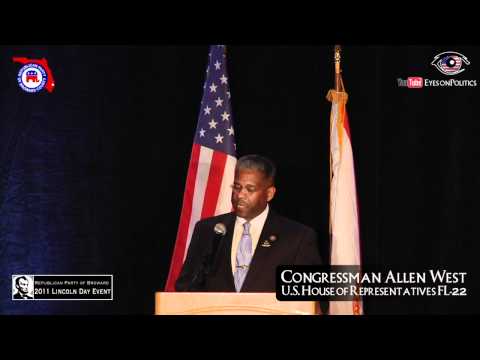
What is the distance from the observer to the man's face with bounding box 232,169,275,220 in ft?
25.3

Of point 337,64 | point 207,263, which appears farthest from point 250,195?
point 337,64

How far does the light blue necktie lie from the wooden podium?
153 millimetres

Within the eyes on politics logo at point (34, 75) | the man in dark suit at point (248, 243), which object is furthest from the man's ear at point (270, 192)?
the eyes on politics logo at point (34, 75)

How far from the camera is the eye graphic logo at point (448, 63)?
7.72m

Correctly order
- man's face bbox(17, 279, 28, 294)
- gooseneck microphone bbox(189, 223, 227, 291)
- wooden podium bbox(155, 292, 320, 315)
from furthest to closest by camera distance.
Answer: man's face bbox(17, 279, 28, 294)
gooseneck microphone bbox(189, 223, 227, 291)
wooden podium bbox(155, 292, 320, 315)

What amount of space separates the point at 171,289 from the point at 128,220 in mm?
606

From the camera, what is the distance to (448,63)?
7727 mm

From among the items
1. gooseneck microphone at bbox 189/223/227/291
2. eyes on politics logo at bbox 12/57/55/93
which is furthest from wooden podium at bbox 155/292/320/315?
eyes on politics logo at bbox 12/57/55/93

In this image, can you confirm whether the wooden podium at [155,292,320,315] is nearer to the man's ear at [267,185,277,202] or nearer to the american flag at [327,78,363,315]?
the american flag at [327,78,363,315]

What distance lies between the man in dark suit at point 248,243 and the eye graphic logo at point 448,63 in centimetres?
145

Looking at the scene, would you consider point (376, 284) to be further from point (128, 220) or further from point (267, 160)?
point (128, 220)

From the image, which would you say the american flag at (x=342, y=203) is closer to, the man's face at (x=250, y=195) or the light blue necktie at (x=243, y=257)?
the man's face at (x=250, y=195)

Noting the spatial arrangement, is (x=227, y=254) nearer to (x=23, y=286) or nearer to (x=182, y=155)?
(x=182, y=155)

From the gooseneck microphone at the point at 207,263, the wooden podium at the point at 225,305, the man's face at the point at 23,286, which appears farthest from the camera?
the man's face at the point at 23,286
